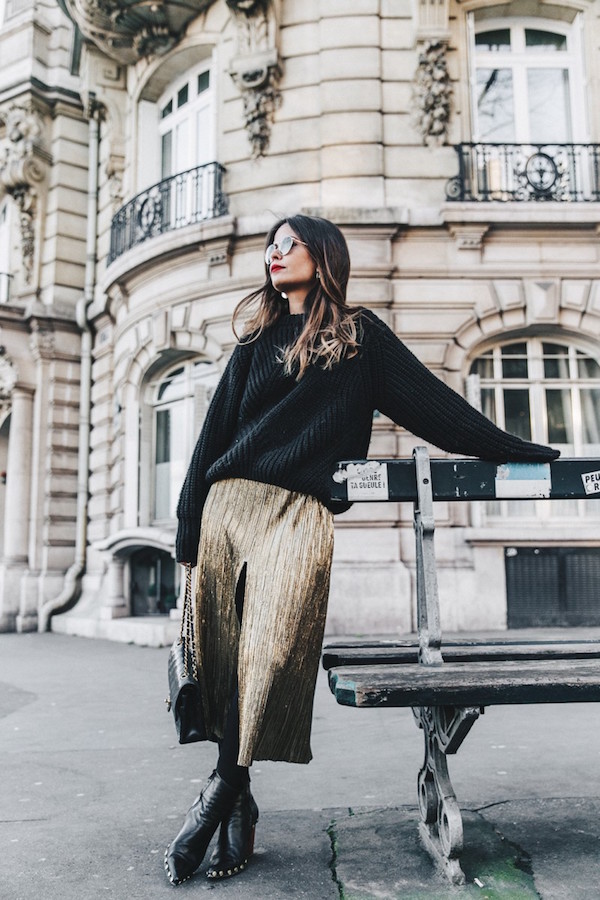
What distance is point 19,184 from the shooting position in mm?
13961

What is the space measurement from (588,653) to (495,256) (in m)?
8.20

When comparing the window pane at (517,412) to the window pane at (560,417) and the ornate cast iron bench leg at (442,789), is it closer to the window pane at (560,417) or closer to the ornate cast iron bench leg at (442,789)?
the window pane at (560,417)

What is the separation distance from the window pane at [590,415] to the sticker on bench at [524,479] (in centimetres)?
823

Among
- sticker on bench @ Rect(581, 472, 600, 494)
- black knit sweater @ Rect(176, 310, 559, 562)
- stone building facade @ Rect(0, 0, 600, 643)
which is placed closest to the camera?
black knit sweater @ Rect(176, 310, 559, 562)

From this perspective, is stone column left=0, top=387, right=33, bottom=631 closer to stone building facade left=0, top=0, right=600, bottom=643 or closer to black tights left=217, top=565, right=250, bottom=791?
stone building facade left=0, top=0, right=600, bottom=643

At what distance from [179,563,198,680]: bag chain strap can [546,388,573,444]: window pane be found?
846 cm

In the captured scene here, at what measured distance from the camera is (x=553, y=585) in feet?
31.5

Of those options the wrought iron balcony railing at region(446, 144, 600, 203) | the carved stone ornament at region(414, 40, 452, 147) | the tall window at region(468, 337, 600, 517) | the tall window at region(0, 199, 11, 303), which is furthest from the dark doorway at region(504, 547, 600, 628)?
the tall window at region(0, 199, 11, 303)

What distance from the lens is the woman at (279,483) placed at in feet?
7.64

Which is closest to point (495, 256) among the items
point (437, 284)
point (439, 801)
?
point (437, 284)

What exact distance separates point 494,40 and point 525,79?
68 cm

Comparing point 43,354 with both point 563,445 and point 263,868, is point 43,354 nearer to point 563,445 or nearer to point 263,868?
point 563,445

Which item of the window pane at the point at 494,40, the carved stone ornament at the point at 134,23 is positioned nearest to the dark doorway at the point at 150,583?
the carved stone ornament at the point at 134,23

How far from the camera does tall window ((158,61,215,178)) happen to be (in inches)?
474
